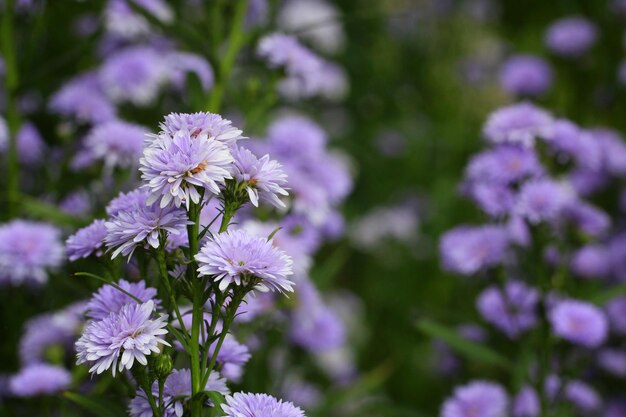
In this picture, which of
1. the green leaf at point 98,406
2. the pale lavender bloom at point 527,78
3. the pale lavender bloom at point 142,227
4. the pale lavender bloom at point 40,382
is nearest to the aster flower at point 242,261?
the pale lavender bloom at point 142,227

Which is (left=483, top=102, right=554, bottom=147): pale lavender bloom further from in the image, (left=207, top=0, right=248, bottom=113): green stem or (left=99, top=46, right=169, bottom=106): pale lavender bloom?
(left=99, top=46, right=169, bottom=106): pale lavender bloom

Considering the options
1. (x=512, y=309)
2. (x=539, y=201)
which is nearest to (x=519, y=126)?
(x=539, y=201)

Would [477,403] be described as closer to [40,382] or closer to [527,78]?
[40,382]

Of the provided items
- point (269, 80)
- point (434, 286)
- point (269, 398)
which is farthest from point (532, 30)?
point (269, 398)

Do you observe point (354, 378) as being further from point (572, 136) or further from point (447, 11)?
point (447, 11)

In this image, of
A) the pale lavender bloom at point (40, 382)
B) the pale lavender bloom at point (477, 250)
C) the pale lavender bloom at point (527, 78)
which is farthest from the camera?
the pale lavender bloom at point (527, 78)

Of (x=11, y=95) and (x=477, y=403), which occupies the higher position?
(x=11, y=95)

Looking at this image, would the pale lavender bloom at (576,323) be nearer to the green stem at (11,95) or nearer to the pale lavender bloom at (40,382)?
the pale lavender bloom at (40,382)
